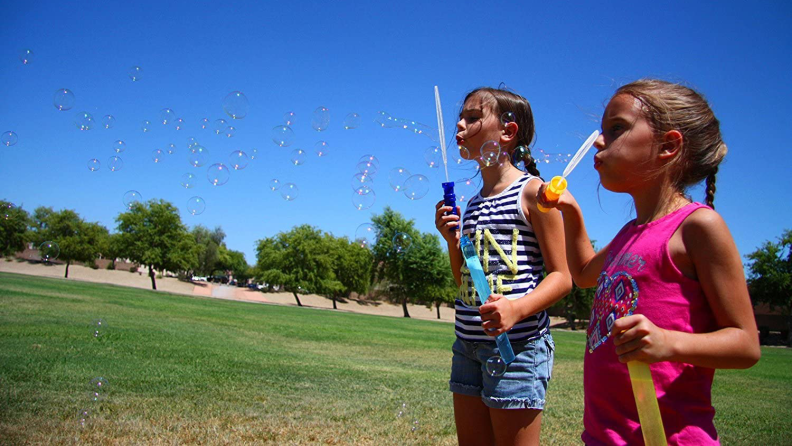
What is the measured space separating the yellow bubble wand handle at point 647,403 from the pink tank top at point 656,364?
0.12m

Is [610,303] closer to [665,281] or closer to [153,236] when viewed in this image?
[665,281]

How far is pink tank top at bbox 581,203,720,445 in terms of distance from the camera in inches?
57.7

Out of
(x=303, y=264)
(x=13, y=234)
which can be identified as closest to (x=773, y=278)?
(x=303, y=264)

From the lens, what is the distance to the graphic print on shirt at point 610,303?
1.58 meters

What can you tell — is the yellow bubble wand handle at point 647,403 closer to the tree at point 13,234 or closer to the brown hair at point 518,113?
the brown hair at point 518,113

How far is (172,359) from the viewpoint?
7.70m

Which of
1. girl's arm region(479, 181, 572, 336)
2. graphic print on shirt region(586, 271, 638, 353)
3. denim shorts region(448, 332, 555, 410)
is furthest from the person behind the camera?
denim shorts region(448, 332, 555, 410)

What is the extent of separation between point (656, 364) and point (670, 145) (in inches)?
27.0

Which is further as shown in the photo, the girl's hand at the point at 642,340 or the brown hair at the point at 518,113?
the brown hair at the point at 518,113

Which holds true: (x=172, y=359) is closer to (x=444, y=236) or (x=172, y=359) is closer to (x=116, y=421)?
(x=116, y=421)

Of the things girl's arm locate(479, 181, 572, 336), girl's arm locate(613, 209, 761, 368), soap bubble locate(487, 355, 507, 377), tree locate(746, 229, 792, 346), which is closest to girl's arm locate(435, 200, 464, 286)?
girl's arm locate(479, 181, 572, 336)

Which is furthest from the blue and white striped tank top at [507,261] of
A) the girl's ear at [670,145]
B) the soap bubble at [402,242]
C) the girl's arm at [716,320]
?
the soap bubble at [402,242]

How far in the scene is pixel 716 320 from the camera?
1.47 m

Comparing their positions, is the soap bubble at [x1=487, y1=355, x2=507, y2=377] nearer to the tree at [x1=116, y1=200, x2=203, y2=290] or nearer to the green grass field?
the green grass field
